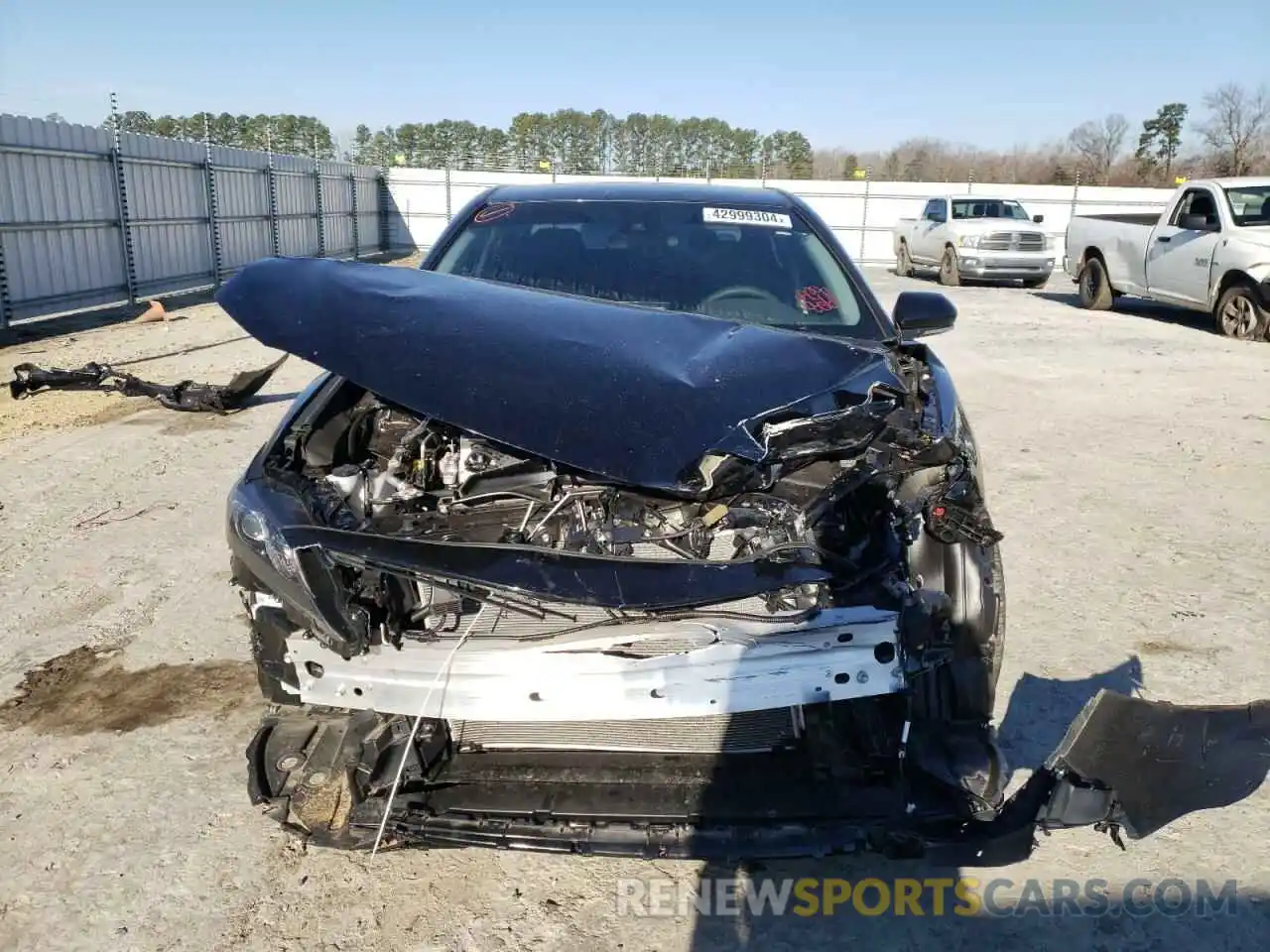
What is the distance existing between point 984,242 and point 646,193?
54.5 feet

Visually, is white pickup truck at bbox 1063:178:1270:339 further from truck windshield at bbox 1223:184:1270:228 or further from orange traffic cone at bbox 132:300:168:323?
orange traffic cone at bbox 132:300:168:323

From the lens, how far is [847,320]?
3.46m

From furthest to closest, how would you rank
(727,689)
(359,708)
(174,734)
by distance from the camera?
1. (174,734)
2. (359,708)
3. (727,689)

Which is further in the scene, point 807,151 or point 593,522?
point 807,151

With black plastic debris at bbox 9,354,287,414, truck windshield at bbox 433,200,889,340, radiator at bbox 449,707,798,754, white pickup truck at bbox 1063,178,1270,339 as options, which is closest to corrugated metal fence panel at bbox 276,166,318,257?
black plastic debris at bbox 9,354,287,414

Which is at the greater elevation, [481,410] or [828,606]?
[481,410]

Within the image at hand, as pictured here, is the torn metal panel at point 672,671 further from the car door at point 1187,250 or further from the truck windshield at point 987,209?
the truck windshield at point 987,209

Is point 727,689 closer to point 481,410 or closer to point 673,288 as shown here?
point 481,410

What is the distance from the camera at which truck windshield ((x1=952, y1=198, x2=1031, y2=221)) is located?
19.7m

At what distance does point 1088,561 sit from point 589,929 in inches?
130

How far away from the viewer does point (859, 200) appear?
27.0m


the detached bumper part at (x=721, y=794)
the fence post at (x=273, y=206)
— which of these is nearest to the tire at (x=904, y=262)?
the fence post at (x=273, y=206)

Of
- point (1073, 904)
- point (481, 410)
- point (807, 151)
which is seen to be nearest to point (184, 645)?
point (481, 410)

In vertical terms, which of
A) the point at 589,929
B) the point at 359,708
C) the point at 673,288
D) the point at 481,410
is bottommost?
the point at 589,929
